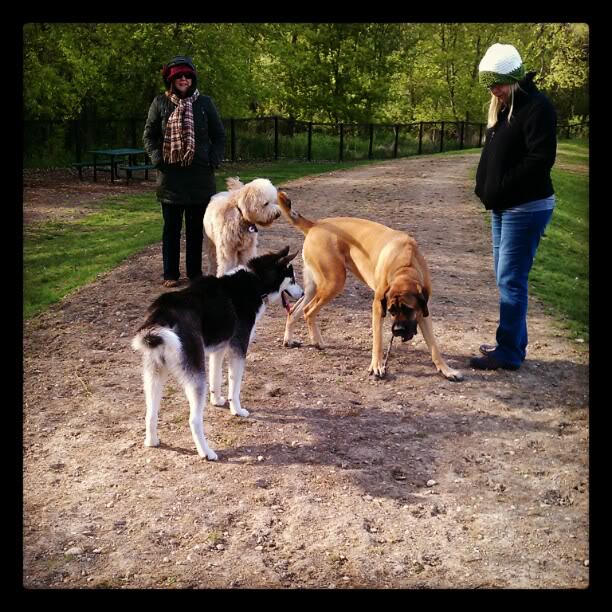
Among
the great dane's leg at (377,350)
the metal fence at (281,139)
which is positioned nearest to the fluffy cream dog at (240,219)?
the great dane's leg at (377,350)

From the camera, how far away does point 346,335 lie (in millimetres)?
7590

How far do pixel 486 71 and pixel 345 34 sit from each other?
22120 mm

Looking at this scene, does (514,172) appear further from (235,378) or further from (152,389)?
(152,389)

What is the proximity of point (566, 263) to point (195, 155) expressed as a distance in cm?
628

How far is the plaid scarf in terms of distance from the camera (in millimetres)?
7742

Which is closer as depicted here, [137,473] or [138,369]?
[137,473]

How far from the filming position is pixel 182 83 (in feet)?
25.1

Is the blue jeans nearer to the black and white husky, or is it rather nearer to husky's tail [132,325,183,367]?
the black and white husky

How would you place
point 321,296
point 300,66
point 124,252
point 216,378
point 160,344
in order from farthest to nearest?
point 300,66 < point 124,252 < point 321,296 < point 216,378 < point 160,344

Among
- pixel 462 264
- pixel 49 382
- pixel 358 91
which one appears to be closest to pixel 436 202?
pixel 462 264

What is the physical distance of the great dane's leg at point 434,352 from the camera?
21.3 ft

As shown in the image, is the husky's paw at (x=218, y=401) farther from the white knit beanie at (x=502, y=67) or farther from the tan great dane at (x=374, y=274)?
the white knit beanie at (x=502, y=67)

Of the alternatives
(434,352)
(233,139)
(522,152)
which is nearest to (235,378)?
(434,352)
